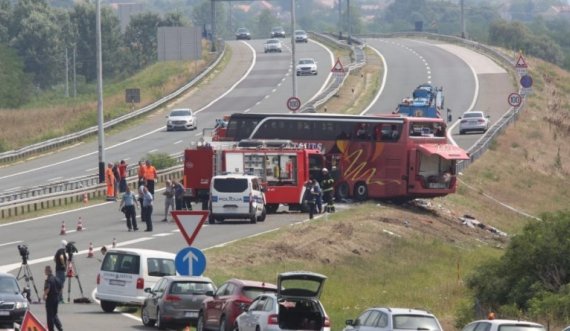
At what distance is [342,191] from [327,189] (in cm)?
440

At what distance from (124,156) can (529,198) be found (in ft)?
65.6

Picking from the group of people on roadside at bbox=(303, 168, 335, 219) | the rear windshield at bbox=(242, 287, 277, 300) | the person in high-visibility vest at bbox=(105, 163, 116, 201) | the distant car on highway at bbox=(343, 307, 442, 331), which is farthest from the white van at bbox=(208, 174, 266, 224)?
the distant car on highway at bbox=(343, 307, 442, 331)

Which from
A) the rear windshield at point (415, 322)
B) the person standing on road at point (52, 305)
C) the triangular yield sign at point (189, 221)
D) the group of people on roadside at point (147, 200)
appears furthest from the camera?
the group of people on roadside at point (147, 200)

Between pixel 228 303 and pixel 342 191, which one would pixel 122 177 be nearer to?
pixel 342 191

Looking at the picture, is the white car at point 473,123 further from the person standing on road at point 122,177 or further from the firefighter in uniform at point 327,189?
the firefighter in uniform at point 327,189

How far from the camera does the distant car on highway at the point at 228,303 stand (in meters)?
27.3

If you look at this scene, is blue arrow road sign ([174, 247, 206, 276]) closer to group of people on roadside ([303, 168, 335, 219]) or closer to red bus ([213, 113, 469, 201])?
group of people on roadside ([303, 168, 335, 219])

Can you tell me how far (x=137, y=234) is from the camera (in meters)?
46.1

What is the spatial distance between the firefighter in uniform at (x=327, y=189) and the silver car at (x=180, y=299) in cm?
2274

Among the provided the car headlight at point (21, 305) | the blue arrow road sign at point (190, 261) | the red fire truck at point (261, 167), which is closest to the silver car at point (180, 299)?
the blue arrow road sign at point (190, 261)

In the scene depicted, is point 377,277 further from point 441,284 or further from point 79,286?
point 79,286

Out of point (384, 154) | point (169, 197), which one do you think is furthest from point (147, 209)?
point (384, 154)

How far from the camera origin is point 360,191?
57000 mm

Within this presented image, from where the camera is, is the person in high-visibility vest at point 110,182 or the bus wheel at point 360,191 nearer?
the person in high-visibility vest at point 110,182
